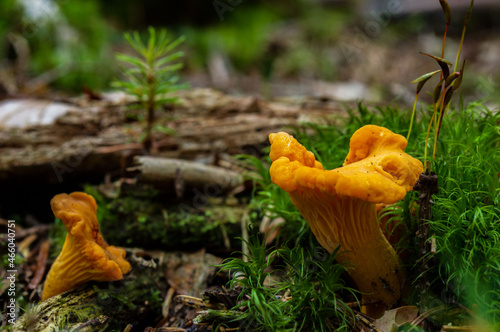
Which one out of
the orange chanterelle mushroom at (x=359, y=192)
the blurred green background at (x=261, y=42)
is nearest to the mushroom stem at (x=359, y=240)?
the orange chanterelle mushroom at (x=359, y=192)

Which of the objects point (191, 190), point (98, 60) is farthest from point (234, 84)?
point (191, 190)

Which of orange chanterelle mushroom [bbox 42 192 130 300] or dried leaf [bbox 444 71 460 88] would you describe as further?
orange chanterelle mushroom [bbox 42 192 130 300]

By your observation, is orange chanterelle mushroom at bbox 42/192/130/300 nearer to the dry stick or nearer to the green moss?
the green moss

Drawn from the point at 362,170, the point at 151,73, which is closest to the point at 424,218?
the point at 362,170

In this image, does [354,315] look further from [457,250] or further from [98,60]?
[98,60]

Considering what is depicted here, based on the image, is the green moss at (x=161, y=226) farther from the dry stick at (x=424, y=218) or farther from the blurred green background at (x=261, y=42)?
the blurred green background at (x=261, y=42)

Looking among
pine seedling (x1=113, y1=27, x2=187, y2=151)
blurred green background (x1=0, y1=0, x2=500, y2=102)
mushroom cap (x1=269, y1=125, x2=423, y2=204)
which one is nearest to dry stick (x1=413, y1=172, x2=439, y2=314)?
mushroom cap (x1=269, y1=125, x2=423, y2=204)
